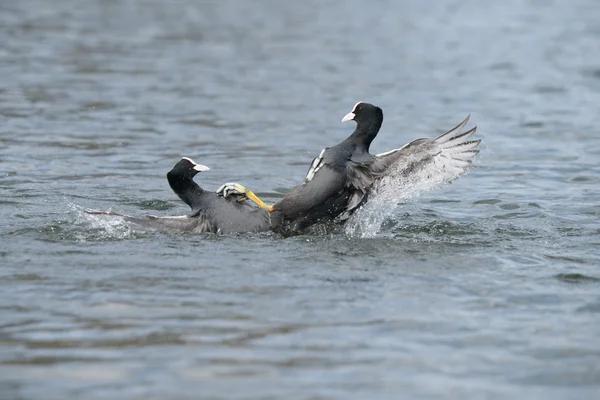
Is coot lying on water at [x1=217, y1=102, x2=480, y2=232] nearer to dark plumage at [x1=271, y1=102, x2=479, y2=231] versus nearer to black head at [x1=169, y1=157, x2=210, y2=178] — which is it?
dark plumage at [x1=271, y1=102, x2=479, y2=231]

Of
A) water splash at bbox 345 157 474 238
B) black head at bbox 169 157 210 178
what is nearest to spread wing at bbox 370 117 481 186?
water splash at bbox 345 157 474 238

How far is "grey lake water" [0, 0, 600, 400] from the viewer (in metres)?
5.17

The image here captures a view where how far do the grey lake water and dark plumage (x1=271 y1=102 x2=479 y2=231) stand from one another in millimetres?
212

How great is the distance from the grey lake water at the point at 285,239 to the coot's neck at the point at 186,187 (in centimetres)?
43

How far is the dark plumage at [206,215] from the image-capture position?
25.7 feet

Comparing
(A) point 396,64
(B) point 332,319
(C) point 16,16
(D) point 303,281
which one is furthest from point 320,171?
(C) point 16,16

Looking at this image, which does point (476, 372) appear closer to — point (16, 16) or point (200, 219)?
point (200, 219)

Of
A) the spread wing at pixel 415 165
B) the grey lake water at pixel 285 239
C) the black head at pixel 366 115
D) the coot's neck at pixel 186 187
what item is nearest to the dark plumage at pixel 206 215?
the coot's neck at pixel 186 187

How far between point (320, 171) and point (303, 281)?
1600 mm

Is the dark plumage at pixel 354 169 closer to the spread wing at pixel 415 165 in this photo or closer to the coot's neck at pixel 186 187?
the spread wing at pixel 415 165

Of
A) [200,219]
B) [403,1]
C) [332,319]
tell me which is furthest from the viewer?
[403,1]

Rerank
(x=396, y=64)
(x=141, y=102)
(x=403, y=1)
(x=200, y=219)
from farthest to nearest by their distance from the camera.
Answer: (x=403, y=1)
(x=396, y=64)
(x=141, y=102)
(x=200, y=219)

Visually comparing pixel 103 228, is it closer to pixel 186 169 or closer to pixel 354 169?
pixel 186 169

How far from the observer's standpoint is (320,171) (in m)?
8.03
